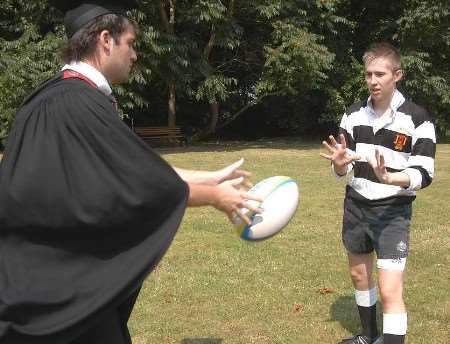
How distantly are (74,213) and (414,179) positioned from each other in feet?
8.94

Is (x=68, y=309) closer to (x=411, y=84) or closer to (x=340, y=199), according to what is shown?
(x=340, y=199)

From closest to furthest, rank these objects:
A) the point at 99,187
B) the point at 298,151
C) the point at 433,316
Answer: the point at 99,187, the point at 433,316, the point at 298,151

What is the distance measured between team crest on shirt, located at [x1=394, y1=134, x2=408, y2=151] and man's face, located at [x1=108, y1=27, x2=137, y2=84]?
95.9 inches

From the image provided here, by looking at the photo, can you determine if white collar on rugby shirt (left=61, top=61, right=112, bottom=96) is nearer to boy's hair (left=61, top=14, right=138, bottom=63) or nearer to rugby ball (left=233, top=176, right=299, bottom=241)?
boy's hair (left=61, top=14, right=138, bottom=63)

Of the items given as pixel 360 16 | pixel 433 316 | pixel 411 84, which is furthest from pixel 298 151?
pixel 433 316

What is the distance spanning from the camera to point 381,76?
4.70 meters

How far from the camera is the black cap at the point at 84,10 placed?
116 inches

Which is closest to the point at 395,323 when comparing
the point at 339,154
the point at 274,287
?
the point at 339,154

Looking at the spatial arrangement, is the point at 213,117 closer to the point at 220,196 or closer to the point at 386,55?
the point at 386,55

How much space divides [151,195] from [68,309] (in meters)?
0.60

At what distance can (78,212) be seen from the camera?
2.62 metres

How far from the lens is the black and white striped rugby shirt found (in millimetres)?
4641

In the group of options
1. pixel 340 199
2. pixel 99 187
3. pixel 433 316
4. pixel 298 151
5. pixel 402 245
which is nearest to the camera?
A: pixel 99 187

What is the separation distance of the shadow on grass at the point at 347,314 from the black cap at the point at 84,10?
12.5 ft
